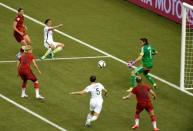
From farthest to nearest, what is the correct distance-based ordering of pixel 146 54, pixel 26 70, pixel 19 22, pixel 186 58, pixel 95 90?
pixel 186 58 → pixel 19 22 → pixel 146 54 → pixel 26 70 → pixel 95 90

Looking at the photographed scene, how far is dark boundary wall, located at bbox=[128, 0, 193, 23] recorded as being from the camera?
128 ft

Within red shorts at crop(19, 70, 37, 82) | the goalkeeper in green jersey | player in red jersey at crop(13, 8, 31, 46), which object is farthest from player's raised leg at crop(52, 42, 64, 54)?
red shorts at crop(19, 70, 37, 82)

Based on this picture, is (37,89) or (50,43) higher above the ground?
(50,43)

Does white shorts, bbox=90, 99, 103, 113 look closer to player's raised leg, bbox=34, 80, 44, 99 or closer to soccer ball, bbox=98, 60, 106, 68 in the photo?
player's raised leg, bbox=34, 80, 44, 99

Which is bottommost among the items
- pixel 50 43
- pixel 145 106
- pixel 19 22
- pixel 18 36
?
pixel 145 106

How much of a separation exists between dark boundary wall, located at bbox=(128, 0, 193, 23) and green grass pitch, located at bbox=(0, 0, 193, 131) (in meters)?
0.32

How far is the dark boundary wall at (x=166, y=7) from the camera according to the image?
3899 cm

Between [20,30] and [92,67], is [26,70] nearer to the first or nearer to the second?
[92,67]

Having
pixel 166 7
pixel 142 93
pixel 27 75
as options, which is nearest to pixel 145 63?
pixel 142 93

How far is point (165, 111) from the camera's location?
1162 inches

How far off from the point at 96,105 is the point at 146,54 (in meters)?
4.30

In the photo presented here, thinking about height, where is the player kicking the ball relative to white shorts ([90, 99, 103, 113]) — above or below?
above

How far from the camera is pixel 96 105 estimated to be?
1073 inches

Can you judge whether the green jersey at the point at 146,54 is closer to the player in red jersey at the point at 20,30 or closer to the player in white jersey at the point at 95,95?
the player in white jersey at the point at 95,95
